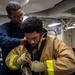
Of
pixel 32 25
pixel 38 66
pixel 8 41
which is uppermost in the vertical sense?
pixel 32 25

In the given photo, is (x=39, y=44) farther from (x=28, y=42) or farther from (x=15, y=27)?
(x=15, y=27)

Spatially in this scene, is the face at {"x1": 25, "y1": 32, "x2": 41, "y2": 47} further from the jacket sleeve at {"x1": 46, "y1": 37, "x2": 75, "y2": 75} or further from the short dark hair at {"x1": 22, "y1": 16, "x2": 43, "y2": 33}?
the jacket sleeve at {"x1": 46, "y1": 37, "x2": 75, "y2": 75}

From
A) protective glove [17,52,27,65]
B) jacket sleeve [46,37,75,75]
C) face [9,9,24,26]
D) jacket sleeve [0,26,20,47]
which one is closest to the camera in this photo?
jacket sleeve [46,37,75,75]

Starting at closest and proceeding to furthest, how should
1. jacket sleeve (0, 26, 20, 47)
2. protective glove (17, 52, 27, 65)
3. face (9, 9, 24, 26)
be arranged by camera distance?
protective glove (17, 52, 27, 65) < jacket sleeve (0, 26, 20, 47) < face (9, 9, 24, 26)

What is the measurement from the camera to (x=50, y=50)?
1287 mm

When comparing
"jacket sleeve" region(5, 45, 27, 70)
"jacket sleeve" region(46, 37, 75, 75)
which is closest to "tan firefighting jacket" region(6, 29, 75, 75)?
"jacket sleeve" region(46, 37, 75, 75)

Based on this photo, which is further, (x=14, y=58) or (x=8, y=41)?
(x=8, y=41)

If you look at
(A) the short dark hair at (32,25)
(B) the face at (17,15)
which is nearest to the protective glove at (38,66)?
(A) the short dark hair at (32,25)

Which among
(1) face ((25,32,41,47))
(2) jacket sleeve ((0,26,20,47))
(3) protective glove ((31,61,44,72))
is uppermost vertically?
(1) face ((25,32,41,47))

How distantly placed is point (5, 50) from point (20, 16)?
40 centimetres

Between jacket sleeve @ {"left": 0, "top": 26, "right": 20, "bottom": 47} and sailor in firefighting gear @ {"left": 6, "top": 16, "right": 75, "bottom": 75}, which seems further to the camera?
jacket sleeve @ {"left": 0, "top": 26, "right": 20, "bottom": 47}

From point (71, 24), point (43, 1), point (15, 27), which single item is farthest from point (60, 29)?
point (15, 27)

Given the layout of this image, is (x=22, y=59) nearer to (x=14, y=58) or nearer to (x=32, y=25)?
(x=14, y=58)

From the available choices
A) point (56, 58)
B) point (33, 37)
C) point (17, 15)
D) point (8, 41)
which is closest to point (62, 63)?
point (56, 58)
